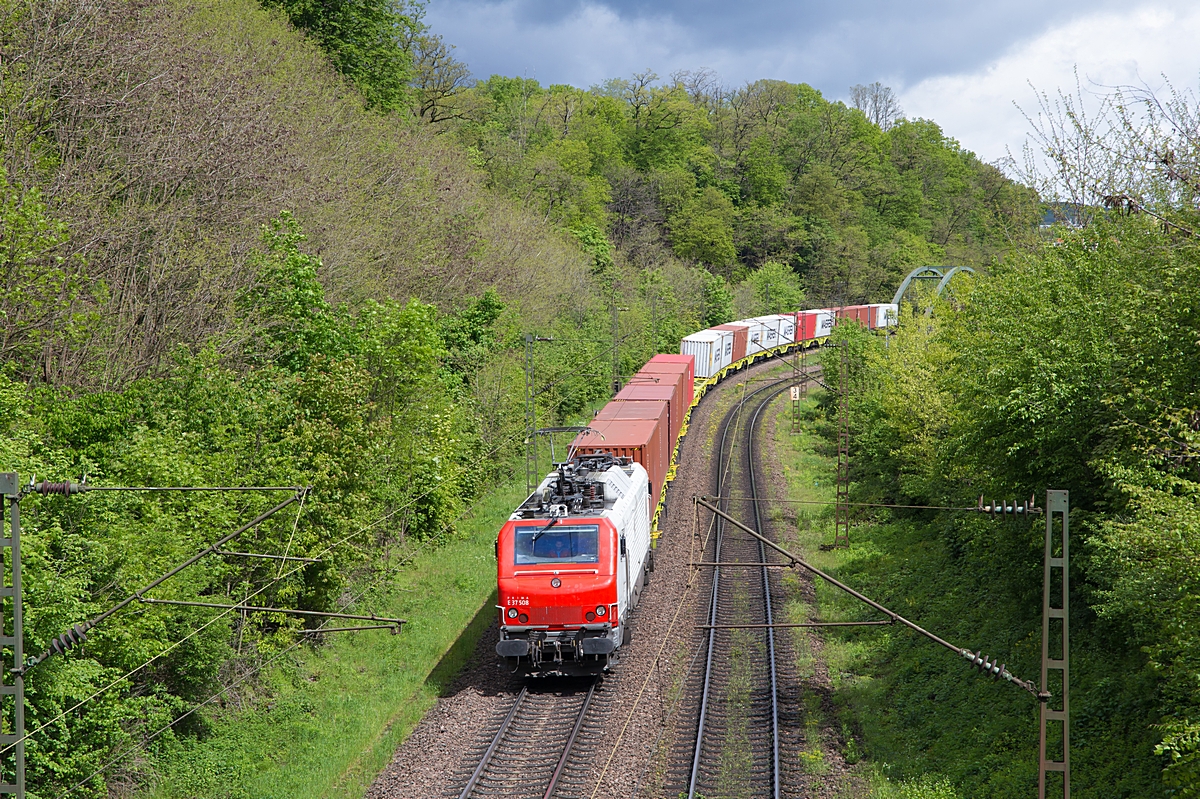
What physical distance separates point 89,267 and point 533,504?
1051 cm

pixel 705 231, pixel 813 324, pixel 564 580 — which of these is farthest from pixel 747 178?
pixel 564 580

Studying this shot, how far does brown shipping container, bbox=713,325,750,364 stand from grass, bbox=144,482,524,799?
3531 centimetres

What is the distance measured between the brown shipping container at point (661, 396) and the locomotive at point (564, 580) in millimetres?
12003

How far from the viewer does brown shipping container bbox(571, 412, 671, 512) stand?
70.7 ft

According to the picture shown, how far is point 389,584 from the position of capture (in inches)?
869

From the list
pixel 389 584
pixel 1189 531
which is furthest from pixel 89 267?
pixel 1189 531

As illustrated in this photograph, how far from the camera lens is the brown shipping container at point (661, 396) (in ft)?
96.3

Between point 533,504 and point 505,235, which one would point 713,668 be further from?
point 505,235

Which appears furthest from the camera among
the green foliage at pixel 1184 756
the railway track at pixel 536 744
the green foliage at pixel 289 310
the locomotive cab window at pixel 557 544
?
the green foliage at pixel 289 310

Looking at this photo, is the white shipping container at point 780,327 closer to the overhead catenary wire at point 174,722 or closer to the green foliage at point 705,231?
the green foliage at point 705,231

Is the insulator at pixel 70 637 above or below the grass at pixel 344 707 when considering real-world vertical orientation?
above

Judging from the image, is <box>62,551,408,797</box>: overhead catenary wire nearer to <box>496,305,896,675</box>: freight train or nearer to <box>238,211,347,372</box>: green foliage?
<box>496,305,896,675</box>: freight train

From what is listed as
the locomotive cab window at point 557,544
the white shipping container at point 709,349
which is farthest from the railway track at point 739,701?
the white shipping container at point 709,349

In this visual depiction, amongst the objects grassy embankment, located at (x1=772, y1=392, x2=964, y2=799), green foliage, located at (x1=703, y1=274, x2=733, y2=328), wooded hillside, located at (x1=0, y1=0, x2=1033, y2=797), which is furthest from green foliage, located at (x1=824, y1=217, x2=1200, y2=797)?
green foliage, located at (x1=703, y1=274, x2=733, y2=328)
